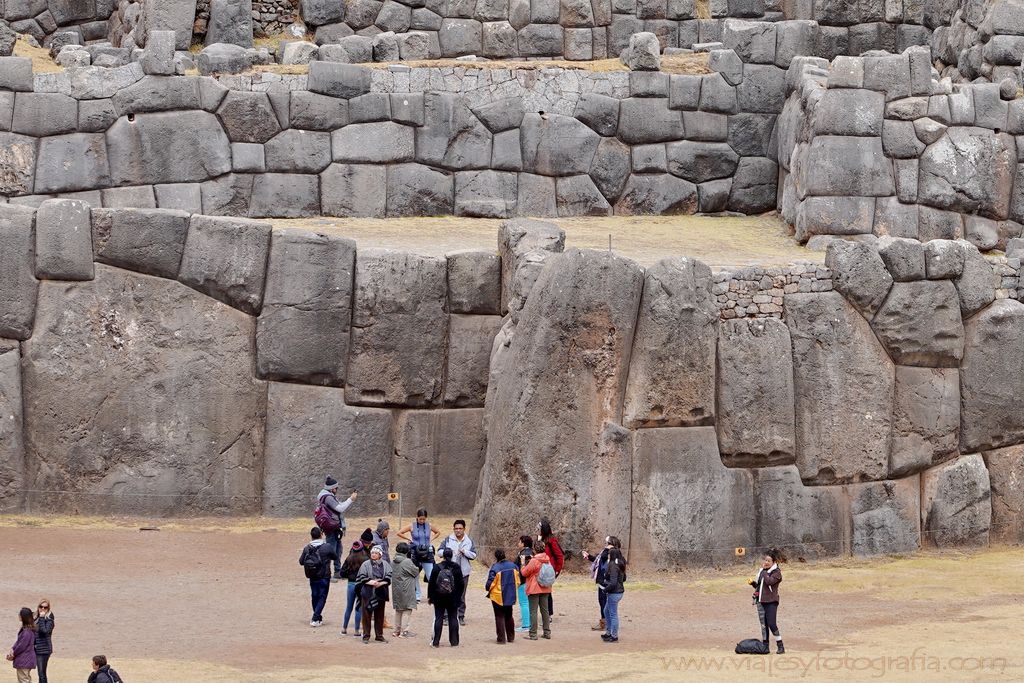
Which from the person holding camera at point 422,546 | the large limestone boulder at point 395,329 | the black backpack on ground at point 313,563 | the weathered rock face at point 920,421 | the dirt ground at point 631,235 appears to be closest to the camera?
the black backpack on ground at point 313,563

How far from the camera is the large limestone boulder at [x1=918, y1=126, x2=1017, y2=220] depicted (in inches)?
1107

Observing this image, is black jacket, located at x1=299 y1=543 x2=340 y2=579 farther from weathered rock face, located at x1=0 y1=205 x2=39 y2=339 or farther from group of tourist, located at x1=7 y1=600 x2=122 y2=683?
weathered rock face, located at x1=0 y1=205 x2=39 y2=339

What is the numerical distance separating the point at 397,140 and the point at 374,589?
11927mm

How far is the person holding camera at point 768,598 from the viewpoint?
1861 cm

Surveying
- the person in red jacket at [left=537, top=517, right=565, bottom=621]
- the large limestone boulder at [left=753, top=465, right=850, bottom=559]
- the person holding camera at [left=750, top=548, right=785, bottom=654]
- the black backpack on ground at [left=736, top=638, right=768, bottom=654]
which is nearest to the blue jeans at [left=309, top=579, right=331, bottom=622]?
the person in red jacket at [left=537, top=517, right=565, bottom=621]

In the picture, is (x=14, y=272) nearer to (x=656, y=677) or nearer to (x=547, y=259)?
(x=547, y=259)

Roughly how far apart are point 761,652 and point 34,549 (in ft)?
27.5

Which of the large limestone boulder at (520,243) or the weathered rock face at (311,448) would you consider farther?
the weathered rock face at (311,448)

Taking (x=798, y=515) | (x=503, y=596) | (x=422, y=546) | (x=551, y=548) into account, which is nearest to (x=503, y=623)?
(x=503, y=596)

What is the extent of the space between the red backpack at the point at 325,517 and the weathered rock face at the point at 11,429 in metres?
4.46

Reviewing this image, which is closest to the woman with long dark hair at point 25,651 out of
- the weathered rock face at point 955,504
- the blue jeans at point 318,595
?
the blue jeans at point 318,595

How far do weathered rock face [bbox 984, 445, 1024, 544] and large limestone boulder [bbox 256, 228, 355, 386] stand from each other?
7932 millimetres

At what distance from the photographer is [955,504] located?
23297 millimetres

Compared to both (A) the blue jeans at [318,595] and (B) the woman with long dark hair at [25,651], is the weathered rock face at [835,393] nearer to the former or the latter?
(A) the blue jeans at [318,595]
